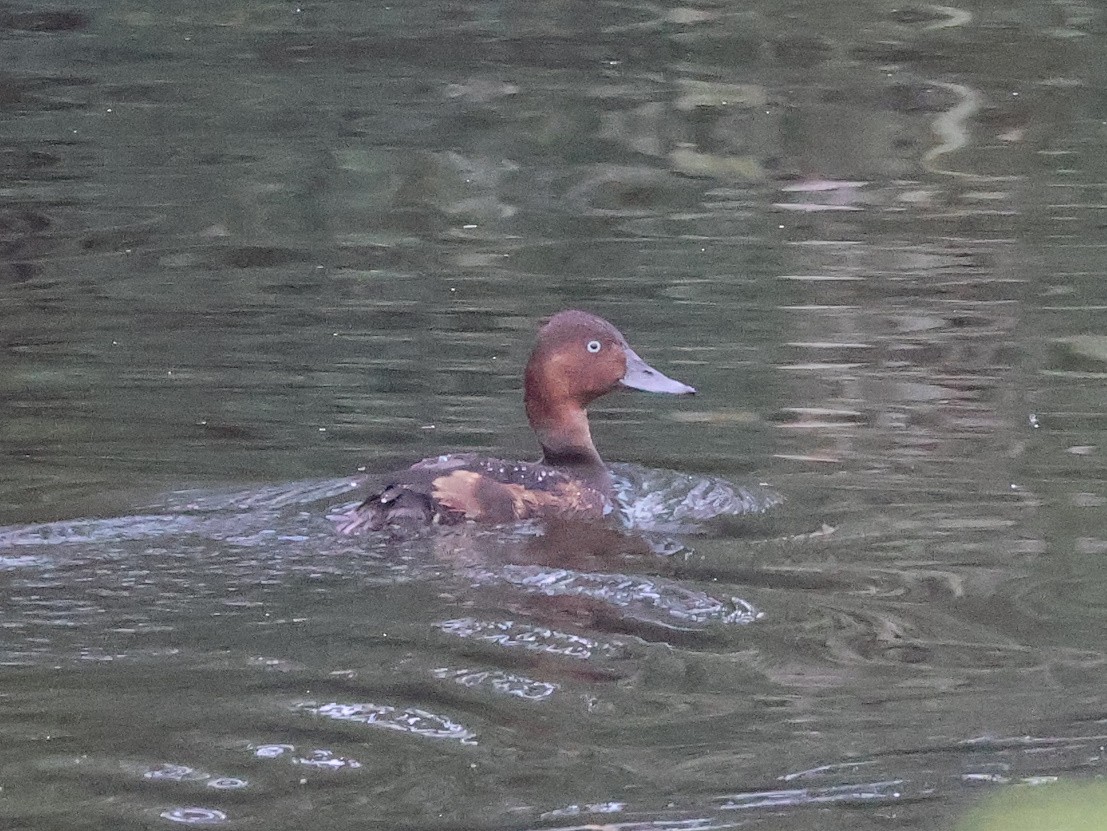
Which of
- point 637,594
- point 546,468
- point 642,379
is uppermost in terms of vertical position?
point 642,379

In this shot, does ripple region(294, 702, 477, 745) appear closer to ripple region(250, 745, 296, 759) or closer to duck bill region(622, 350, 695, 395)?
ripple region(250, 745, 296, 759)

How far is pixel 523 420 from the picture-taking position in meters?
8.94

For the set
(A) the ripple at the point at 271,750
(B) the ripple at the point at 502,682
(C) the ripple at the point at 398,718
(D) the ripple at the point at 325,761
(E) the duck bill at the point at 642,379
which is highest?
(E) the duck bill at the point at 642,379

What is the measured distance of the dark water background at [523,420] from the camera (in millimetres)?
5074

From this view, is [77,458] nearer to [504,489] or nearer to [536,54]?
[504,489]

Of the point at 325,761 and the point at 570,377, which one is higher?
the point at 570,377

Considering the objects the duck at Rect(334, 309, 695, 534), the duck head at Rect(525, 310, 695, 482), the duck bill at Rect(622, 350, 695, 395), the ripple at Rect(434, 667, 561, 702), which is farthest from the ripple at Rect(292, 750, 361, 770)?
the duck bill at Rect(622, 350, 695, 395)

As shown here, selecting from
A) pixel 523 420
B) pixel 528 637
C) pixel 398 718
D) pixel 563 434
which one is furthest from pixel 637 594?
pixel 523 420

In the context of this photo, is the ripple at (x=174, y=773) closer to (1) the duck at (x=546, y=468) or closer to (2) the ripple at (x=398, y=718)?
(2) the ripple at (x=398, y=718)

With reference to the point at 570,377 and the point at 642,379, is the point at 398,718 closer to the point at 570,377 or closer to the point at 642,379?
the point at 570,377

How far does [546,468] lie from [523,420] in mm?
1308

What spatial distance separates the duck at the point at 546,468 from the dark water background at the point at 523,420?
0.80 ft

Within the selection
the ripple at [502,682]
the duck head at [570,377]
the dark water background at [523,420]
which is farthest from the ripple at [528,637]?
the duck head at [570,377]

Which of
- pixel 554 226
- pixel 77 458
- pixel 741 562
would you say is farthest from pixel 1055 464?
pixel 554 226
